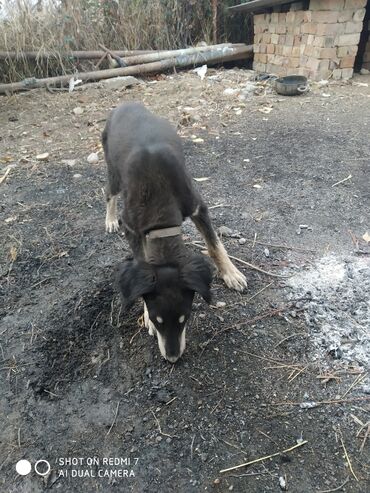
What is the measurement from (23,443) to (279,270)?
2.34 metres

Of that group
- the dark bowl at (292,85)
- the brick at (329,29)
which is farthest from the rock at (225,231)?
the brick at (329,29)

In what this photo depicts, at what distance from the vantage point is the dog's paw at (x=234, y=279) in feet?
11.0

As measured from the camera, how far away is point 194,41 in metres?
10.3

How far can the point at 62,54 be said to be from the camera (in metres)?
8.88

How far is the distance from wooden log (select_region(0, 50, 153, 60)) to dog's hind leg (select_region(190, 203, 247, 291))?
23.8 feet

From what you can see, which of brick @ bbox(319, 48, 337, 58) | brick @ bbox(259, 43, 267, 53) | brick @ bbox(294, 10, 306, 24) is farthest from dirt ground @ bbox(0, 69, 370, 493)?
brick @ bbox(259, 43, 267, 53)

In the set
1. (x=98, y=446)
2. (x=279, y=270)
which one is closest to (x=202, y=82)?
(x=279, y=270)

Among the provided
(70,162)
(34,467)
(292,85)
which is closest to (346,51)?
(292,85)

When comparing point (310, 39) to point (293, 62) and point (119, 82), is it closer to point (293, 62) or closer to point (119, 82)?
point (293, 62)

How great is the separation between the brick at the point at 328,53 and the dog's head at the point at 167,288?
7097 mm

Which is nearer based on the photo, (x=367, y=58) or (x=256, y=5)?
(x=256, y=5)

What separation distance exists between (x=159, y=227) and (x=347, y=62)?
7334mm

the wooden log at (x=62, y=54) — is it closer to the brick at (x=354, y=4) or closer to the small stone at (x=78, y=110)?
the small stone at (x=78, y=110)

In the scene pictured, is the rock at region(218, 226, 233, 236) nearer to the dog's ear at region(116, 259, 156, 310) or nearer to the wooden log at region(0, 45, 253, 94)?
the dog's ear at region(116, 259, 156, 310)
